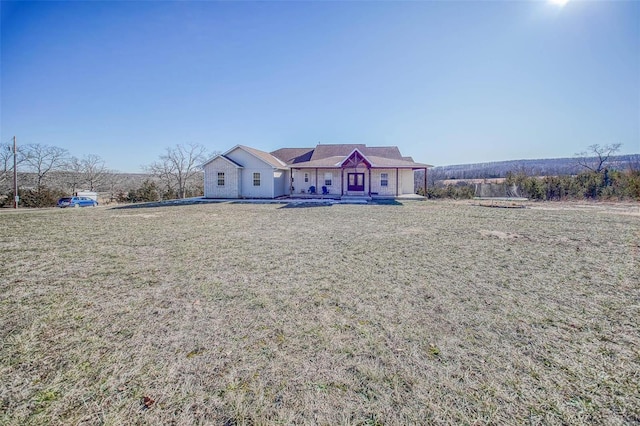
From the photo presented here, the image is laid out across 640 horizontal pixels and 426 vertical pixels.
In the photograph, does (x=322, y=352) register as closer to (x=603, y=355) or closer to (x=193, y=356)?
(x=193, y=356)

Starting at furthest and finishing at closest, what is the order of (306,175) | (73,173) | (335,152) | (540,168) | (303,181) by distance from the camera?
(540,168), (73,173), (335,152), (303,181), (306,175)

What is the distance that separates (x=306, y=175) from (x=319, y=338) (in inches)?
917

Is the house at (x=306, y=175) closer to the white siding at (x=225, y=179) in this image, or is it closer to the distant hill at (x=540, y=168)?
the white siding at (x=225, y=179)

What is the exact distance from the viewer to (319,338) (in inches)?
113

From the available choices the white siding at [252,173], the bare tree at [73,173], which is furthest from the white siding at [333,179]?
the bare tree at [73,173]

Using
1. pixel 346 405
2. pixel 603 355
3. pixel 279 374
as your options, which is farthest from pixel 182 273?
pixel 603 355

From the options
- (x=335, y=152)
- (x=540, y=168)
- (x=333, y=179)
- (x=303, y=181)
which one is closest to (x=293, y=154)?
(x=335, y=152)

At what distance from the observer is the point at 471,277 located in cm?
468

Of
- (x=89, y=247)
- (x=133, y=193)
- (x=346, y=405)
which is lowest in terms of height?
(x=346, y=405)

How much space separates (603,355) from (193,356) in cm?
375

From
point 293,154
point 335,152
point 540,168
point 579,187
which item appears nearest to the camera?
point 579,187

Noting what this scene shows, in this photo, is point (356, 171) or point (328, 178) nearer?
point (356, 171)

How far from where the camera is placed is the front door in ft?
81.8

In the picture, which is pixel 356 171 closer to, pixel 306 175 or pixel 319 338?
pixel 306 175
